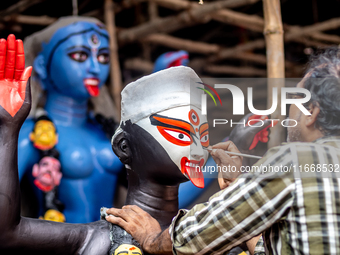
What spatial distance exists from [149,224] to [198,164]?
0.25 m

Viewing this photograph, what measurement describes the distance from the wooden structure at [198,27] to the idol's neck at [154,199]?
2.36 feet

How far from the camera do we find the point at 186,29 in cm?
360

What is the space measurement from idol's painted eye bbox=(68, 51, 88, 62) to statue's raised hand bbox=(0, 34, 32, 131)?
924 millimetres

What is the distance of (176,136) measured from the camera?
1.31m

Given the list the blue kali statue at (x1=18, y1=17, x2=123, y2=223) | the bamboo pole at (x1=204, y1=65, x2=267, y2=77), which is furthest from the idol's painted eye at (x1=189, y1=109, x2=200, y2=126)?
the bamboo pole at (x1=204, y1=65, x2=267, y2=77)

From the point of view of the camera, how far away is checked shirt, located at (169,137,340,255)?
0.92m

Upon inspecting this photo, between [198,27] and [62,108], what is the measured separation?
1733mm

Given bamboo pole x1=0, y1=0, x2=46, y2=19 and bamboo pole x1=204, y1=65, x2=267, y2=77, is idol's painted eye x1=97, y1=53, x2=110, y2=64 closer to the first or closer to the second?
bamboo pole x1=0, y1=0, x2=46, y2=19

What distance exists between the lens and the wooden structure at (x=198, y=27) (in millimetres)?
2396

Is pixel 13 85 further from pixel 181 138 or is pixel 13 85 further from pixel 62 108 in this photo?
pixel 62 108

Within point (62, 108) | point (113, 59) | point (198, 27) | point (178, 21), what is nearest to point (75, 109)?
point (62, 108)

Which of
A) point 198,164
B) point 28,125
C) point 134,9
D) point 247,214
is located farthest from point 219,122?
point 134,9

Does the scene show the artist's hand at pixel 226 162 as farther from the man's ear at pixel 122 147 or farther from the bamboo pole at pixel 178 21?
the bamboo pole at pixel 178 21

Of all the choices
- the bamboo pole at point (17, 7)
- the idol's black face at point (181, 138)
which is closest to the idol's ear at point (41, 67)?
the bamboo pole at point (17, 7)
